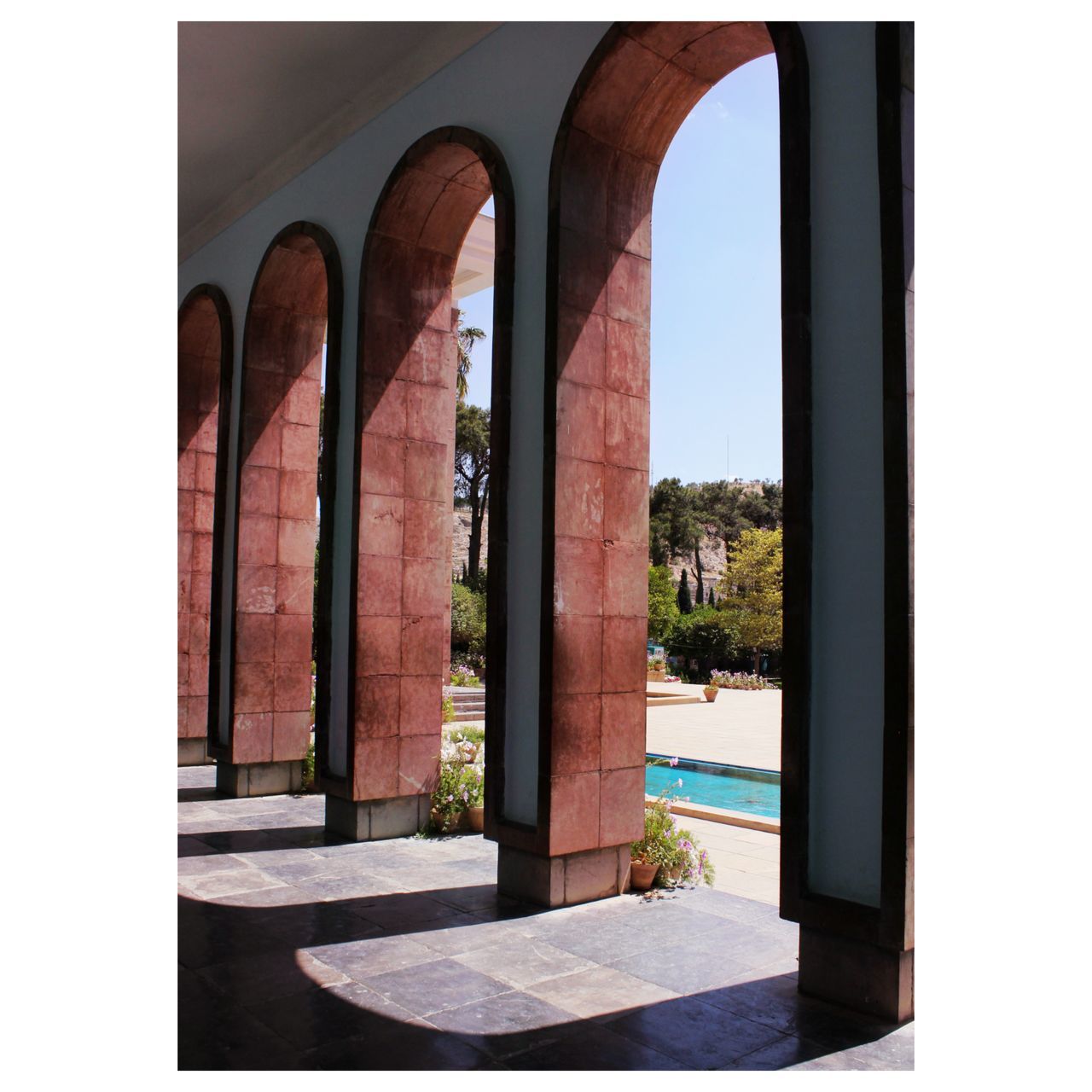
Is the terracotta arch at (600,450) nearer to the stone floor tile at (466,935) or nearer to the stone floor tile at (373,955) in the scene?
the stone floor tile at (466,935)

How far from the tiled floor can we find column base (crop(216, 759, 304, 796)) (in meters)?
2.24

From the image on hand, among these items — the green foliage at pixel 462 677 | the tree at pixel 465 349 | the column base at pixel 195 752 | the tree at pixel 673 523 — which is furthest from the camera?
the tree at pixel 673 523

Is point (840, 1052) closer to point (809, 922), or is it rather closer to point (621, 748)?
point (809, 922)

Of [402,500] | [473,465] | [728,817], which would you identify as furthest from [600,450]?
[473,465]

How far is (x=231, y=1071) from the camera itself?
3.11 m

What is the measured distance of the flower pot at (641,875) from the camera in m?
5.55

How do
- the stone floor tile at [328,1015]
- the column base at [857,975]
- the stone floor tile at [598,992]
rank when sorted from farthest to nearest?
the stone floor tile at [598,992] → the column base at [857,975] → the stone floor tile at [328,1015]

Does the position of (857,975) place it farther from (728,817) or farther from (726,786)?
(726,786)

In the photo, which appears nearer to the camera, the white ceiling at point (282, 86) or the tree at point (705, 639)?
the white ceiling at point (282, 86)

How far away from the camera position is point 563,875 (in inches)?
208

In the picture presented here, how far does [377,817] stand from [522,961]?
2.78 meters

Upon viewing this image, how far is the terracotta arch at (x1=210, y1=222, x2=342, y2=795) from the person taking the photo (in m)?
8.58

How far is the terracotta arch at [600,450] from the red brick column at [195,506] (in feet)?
19.6

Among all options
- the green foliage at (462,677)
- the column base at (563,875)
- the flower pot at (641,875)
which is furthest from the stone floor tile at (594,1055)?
the green foliage at (462,677)
